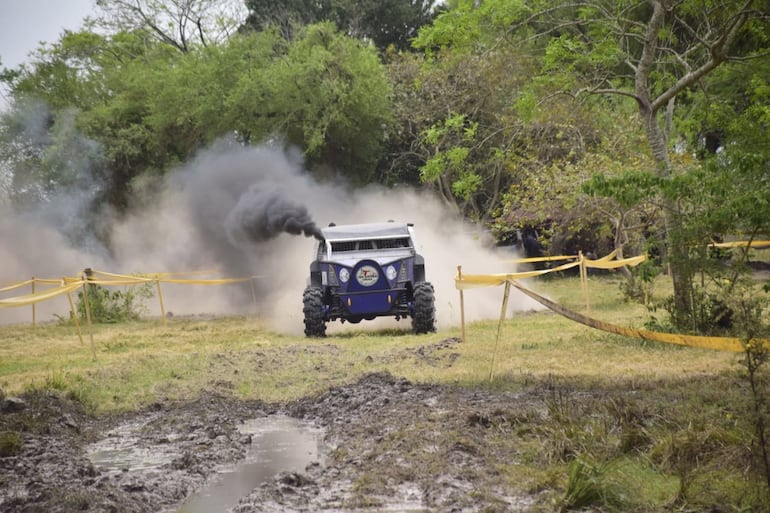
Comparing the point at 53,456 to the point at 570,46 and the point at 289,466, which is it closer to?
the point at 289,466

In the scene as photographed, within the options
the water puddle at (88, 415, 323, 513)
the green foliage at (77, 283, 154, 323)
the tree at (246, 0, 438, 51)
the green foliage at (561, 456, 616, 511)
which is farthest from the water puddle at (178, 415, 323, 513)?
the tree at (246, 0, 438, 51)

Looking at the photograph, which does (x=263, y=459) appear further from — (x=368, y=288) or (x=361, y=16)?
(x=361, y=16)

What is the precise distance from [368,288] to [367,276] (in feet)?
0.74

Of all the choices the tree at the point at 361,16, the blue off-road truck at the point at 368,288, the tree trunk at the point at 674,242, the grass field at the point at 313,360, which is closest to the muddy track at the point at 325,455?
the grass field at the point at 313,360

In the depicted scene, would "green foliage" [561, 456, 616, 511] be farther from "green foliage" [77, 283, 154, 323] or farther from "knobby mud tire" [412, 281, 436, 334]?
"green foliage" [77, 283, 154, 323]

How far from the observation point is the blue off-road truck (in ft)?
59.9

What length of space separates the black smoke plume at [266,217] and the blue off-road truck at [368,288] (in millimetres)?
2106

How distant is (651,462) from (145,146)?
32.7m

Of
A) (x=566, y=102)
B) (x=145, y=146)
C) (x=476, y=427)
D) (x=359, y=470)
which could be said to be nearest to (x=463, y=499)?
(x=359, y=470)

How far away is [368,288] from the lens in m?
18.3

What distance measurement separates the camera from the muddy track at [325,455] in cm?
690

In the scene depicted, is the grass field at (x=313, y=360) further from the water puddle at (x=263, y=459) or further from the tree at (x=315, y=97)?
the tree at (x=315, y=97)

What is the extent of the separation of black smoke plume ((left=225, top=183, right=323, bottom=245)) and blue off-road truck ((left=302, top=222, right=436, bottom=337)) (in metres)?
2.11

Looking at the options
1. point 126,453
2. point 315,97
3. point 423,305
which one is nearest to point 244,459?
point 126,453
